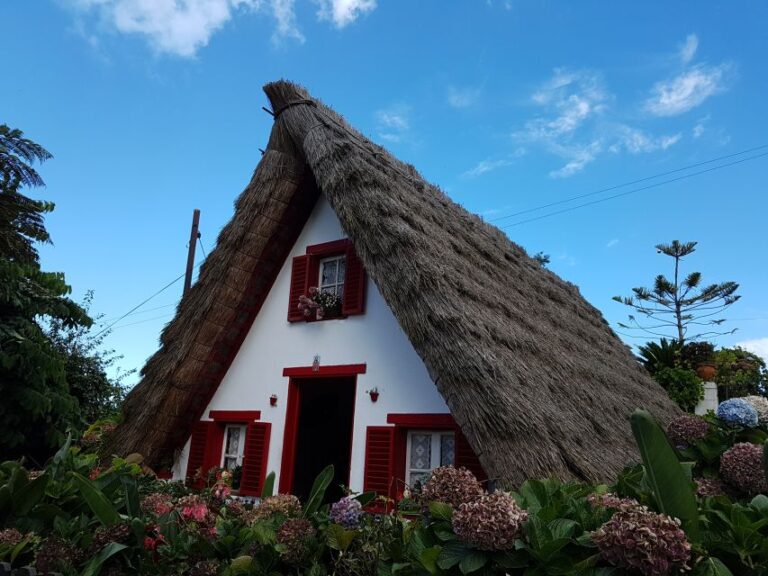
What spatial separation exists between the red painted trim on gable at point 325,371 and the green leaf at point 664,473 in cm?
424

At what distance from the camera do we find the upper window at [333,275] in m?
7.09

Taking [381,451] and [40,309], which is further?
[40,309]

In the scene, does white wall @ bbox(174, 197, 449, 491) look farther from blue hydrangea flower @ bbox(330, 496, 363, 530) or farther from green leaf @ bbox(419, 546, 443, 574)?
green leaf @ bbox(419, 546, 443, 574)

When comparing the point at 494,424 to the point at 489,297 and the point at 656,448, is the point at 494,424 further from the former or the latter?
the point at 656,448

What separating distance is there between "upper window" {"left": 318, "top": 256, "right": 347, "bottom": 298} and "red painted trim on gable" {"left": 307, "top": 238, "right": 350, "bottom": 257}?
0.10 metres

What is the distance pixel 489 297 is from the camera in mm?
6156

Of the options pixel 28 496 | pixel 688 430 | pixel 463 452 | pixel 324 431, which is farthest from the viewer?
pixel 324 431

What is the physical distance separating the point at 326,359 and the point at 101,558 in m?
3.85

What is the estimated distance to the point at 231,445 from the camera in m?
7.48

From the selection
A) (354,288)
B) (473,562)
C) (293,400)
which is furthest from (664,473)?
(293,400)

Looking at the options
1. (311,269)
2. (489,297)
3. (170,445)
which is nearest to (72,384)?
(170,445)

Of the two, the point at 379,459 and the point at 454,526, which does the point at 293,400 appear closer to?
the point at 379,459

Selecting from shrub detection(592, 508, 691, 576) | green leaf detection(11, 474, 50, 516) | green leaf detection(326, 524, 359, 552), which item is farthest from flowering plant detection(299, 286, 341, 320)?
shrub detection(592, 508, 691, 576)

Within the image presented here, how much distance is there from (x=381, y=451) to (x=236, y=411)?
7.23 ft
